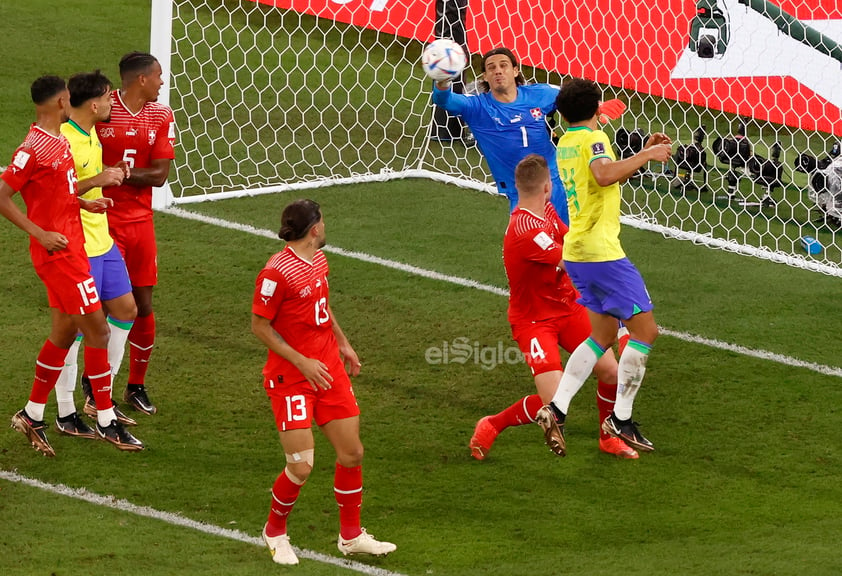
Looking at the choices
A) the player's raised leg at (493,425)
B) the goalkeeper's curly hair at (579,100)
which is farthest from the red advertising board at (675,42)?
the player's raised leg at (493,425)

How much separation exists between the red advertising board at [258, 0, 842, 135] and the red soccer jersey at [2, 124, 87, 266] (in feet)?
20.8

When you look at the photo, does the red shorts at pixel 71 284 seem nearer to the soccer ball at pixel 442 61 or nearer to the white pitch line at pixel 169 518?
the white pitch line at pixel 169 518

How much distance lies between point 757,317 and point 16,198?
605cm

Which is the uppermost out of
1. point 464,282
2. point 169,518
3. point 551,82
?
point 551,82

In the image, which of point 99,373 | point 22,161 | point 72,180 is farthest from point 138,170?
point 99,373

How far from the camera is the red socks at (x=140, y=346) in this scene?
7539 mm

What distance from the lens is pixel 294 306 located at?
562 cm

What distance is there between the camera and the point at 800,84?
11.3m

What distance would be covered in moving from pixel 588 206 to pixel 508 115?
1612 mm

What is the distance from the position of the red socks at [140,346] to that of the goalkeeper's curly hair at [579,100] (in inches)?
103

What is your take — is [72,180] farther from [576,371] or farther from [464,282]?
[464,282]

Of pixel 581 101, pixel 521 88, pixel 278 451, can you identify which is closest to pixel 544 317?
pixel 581 101

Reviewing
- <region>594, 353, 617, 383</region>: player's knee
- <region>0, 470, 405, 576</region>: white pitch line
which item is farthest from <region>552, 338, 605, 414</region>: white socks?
<region>0, 470, 405, 576</region>: white pitch line

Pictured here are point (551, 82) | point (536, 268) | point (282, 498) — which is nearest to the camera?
point (282, 498)
